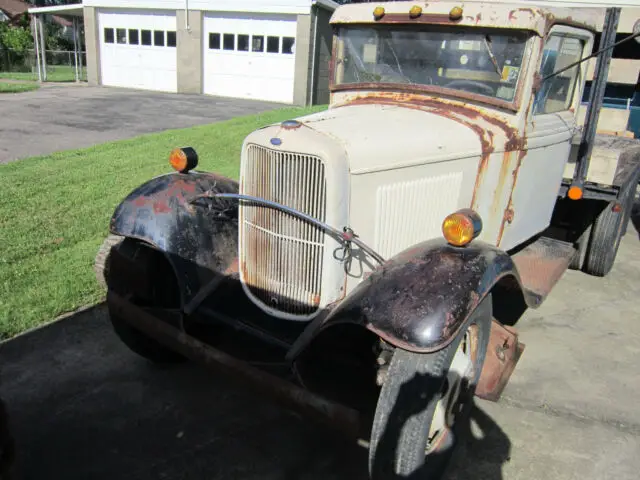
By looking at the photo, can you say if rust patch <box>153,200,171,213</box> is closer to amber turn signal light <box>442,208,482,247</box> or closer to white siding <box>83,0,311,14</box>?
amber turn signal light <box>442,208,482,247</box>

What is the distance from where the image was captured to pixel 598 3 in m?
9.04

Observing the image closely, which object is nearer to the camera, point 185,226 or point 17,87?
point 185,226

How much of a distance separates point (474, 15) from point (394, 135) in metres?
1.05

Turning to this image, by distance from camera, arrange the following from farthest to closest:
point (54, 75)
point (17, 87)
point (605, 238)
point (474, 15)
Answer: point (54, 75)
point (17, 87)
point (605, 238)
point (474, 15)

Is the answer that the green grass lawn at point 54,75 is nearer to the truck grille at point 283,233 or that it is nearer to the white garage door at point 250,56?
the white garage door at point 250,56

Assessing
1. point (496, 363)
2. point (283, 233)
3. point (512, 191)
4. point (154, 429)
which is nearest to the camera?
point (283, 233)

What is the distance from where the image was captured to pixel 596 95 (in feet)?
15.3

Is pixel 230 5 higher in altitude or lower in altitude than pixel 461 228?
higher

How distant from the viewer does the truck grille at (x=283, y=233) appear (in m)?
2.75

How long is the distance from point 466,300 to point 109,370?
8.29 feet

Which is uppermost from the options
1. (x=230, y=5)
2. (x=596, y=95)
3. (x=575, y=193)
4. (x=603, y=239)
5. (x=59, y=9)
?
(x=230, y=5)

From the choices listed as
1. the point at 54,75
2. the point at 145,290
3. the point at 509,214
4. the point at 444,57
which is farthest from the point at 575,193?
the point at 54,75

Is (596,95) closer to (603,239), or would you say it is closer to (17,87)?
(603,239)

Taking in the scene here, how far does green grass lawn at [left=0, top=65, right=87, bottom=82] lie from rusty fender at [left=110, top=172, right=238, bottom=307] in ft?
72.3
